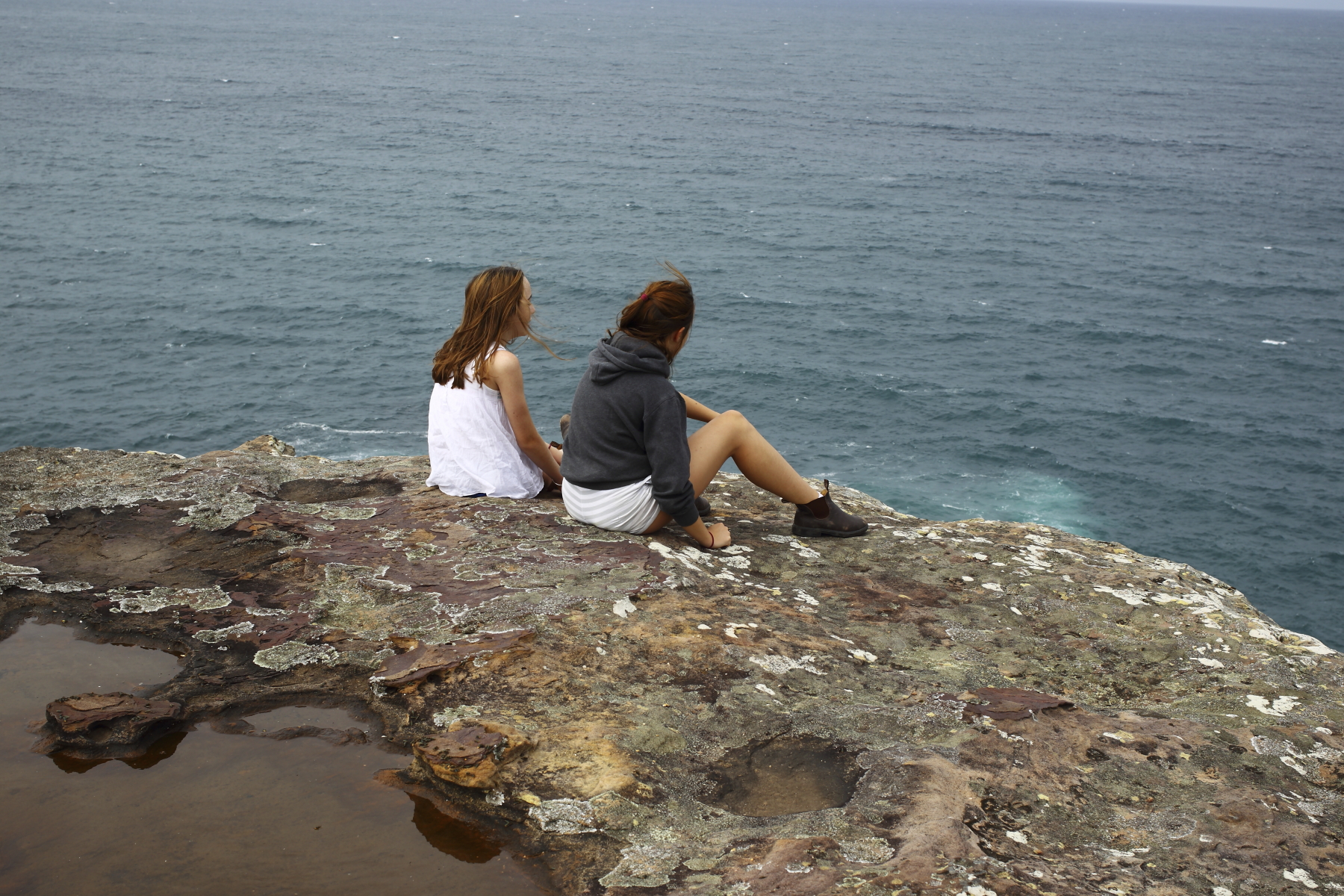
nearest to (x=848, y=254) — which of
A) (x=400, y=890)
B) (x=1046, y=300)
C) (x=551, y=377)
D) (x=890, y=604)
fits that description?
(x=1046, y=300)

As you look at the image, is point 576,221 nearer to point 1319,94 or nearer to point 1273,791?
point 1273,791

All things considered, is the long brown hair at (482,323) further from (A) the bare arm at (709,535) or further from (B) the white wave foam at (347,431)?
(B) the white wave foam at (347,431)

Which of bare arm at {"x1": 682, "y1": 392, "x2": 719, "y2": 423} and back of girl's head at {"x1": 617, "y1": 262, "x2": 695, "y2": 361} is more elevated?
back of girl's head at {"x1": 617, "y1": 262, "x2": 695, "y2": 361}

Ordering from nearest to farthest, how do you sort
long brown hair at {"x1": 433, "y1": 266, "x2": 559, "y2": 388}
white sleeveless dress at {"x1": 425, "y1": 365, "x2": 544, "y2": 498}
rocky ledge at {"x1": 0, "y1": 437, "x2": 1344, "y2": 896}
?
rocky ledge at {"x1": 0, "y1": 437, "x2": 1344, "y2": 896}, long brown hair at {"x1": 433, "y1": 266, "x2": 559, "y2": 388}, white sleeveless dress at {"x1": 425, "y1": 365, "x2": 544, "y2": 498}

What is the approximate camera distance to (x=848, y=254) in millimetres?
51625

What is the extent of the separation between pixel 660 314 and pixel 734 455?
4.21 feet

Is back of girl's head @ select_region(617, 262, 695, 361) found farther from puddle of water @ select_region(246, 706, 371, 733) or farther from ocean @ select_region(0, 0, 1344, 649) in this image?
puddle of water @ select_region(246, 706, 371, 733)

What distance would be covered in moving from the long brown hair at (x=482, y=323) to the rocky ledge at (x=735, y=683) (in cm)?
102

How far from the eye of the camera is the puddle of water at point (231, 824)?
12.0 feet

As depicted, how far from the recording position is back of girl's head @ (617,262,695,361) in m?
6.34

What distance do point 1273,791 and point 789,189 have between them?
63509 mm

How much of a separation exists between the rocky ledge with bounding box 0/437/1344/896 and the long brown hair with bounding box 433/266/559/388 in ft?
3.35

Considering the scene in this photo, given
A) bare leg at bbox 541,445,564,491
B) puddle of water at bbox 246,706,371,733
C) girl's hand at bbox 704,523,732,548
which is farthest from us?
bare leg at bbox 541,445,564,491

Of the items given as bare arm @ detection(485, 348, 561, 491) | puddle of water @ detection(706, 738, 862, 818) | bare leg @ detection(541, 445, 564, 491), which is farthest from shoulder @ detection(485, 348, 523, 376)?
puddle of water @ detection(706, 738, 862, 818)
